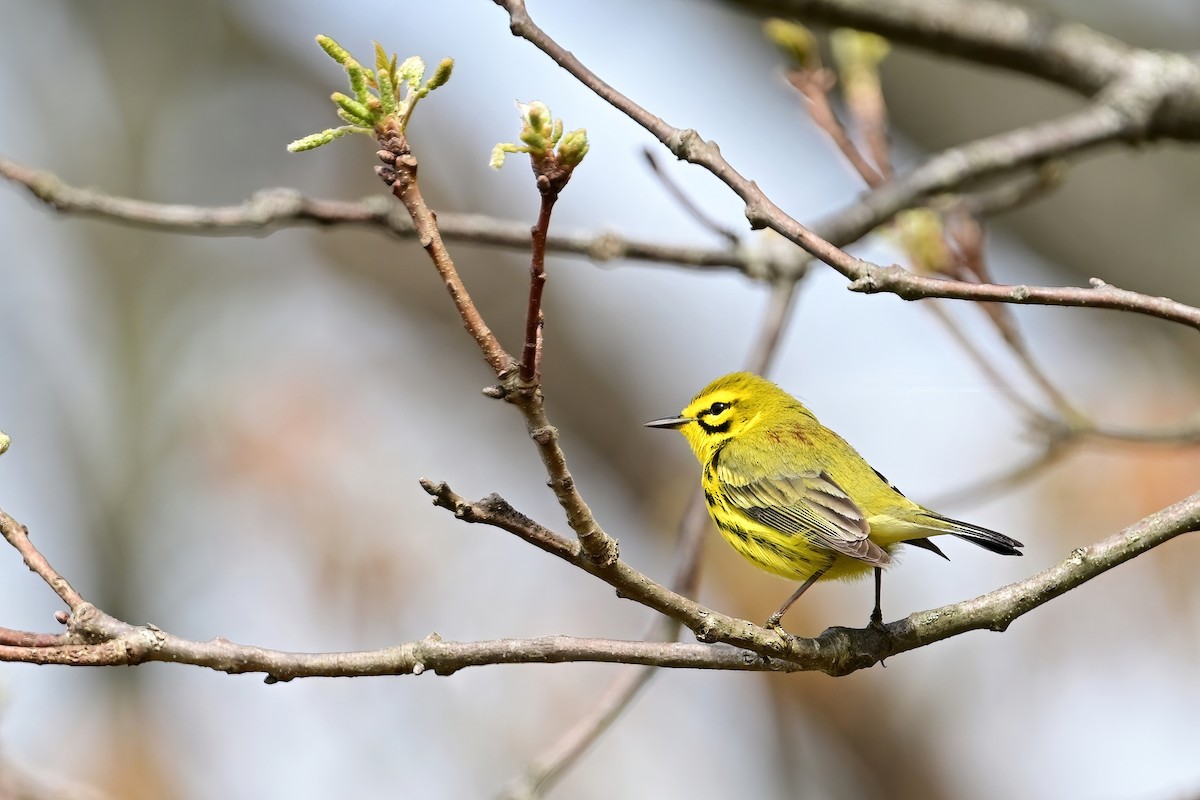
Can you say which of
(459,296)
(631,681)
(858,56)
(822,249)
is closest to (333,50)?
(459,296)

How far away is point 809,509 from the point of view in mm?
3219

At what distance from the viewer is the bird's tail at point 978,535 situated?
279cm

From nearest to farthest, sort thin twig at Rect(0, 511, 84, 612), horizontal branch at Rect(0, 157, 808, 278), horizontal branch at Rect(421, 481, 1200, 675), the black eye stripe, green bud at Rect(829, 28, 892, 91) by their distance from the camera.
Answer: horizontal branch at Rect(421, 481, 1200, 675) → thin twig at Rect(0, 511, 84, 612) → horizontal branch at Rect(0, 157, 808, 278) → the black eye stripe → green bud at Rect(829, 28, 892, 91)

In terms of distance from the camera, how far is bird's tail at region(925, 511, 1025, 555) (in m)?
2.79

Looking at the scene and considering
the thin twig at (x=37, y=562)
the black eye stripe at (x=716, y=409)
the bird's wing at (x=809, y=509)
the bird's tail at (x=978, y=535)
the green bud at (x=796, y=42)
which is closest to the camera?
the thin twig at (x=37, y=562)

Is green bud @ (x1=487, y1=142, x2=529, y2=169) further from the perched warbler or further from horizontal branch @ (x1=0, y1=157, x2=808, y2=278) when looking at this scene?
the perched warbler

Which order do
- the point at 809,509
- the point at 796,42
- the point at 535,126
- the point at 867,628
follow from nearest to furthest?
the point at 535,126
the point at 867,628
the point at 809,509
the point at 796,42

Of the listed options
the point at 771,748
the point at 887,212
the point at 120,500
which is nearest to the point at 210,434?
the point at 120,500

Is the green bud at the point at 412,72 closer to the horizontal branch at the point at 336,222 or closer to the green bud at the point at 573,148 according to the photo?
the green bud at the point at 573,148

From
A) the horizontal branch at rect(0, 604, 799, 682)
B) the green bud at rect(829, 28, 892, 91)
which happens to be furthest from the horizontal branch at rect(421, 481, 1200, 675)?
the green bud at rect(829, 28, 892, 91)

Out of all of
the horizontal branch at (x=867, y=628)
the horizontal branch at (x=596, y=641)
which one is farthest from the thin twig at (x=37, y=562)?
the horizontal branch at (x=867, y=628)

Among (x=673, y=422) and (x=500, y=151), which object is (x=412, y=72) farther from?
(x=673, y=422)

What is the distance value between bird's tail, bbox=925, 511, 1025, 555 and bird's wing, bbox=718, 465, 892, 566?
20 centimetres

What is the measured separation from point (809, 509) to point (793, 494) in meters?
0.12
